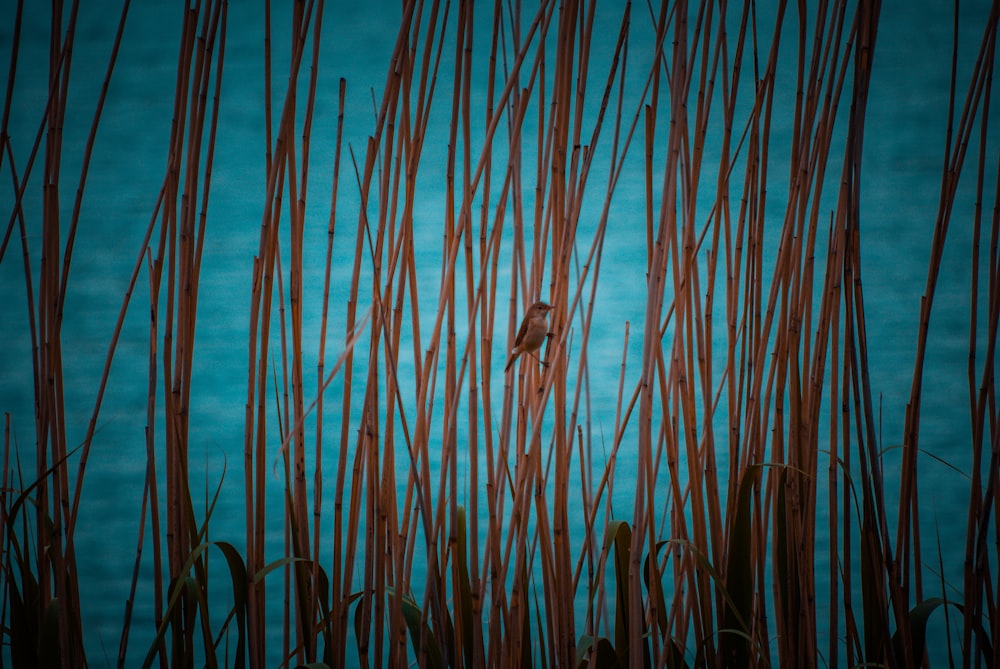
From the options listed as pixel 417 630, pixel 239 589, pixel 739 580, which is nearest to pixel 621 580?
pixel 739 580

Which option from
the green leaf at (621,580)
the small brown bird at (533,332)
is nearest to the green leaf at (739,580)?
the green leaf at (621,580)

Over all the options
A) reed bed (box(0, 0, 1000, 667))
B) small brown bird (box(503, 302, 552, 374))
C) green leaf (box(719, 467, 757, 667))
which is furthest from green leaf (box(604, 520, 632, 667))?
small brown bird (box(503, 302, 552, 374))

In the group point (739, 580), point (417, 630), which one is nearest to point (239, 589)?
point (417, 630)

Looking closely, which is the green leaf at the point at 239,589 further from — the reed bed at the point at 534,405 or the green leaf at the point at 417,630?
the green leaf at the point at 417,630

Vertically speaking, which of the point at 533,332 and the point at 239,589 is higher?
the point at 533,332

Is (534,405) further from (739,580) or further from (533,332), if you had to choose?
(739,580)

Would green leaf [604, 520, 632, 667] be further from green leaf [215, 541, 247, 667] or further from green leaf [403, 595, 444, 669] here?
green leaf [215, 541, 247, 667]

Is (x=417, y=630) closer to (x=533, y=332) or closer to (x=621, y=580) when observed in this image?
(x=621, y=580)

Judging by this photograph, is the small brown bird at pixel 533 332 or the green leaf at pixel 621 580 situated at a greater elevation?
the small brown bird at pixel 533 332

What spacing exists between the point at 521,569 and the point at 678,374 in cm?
26

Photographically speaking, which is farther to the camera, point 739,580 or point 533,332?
point 533,332

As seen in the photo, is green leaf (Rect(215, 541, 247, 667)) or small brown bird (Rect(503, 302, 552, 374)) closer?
green leaf (Rect(215, 541, 247, 667))

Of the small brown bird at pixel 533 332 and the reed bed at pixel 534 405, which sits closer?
the reed bed at pixel 534 405

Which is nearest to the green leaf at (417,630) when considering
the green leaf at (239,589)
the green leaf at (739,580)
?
the green leaf at (239,589)
